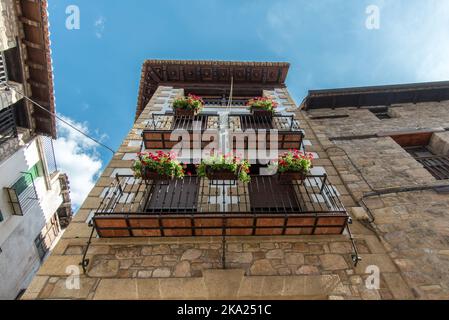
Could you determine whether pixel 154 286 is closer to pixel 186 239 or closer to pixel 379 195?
pixel 186 239

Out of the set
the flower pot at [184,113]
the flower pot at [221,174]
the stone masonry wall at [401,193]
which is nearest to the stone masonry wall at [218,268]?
the stone masonry wall at [401,193]

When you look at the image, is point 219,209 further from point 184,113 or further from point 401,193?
point 401,193

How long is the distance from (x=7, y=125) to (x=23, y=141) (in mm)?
1413

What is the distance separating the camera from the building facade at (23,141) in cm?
895

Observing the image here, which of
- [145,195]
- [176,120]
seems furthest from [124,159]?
[176,120]

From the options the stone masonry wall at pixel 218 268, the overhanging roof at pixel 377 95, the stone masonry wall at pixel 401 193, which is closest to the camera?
the stone masonry wall at pixel 218 268

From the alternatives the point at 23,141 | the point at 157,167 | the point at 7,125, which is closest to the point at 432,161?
the point at 157,167

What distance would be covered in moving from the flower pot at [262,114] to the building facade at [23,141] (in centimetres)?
910

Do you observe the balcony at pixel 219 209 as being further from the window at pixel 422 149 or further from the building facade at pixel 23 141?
the building facade at pixel 23 141

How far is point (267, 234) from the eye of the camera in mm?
4586

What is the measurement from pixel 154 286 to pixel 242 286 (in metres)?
1.55

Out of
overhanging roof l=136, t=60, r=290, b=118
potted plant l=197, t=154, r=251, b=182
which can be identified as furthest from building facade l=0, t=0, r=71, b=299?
potted plant l=197, t=154, r=251, b=182

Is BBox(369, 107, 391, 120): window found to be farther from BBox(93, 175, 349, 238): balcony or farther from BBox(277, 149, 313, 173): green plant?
BBox(277, 149, 313, 173): green plant
